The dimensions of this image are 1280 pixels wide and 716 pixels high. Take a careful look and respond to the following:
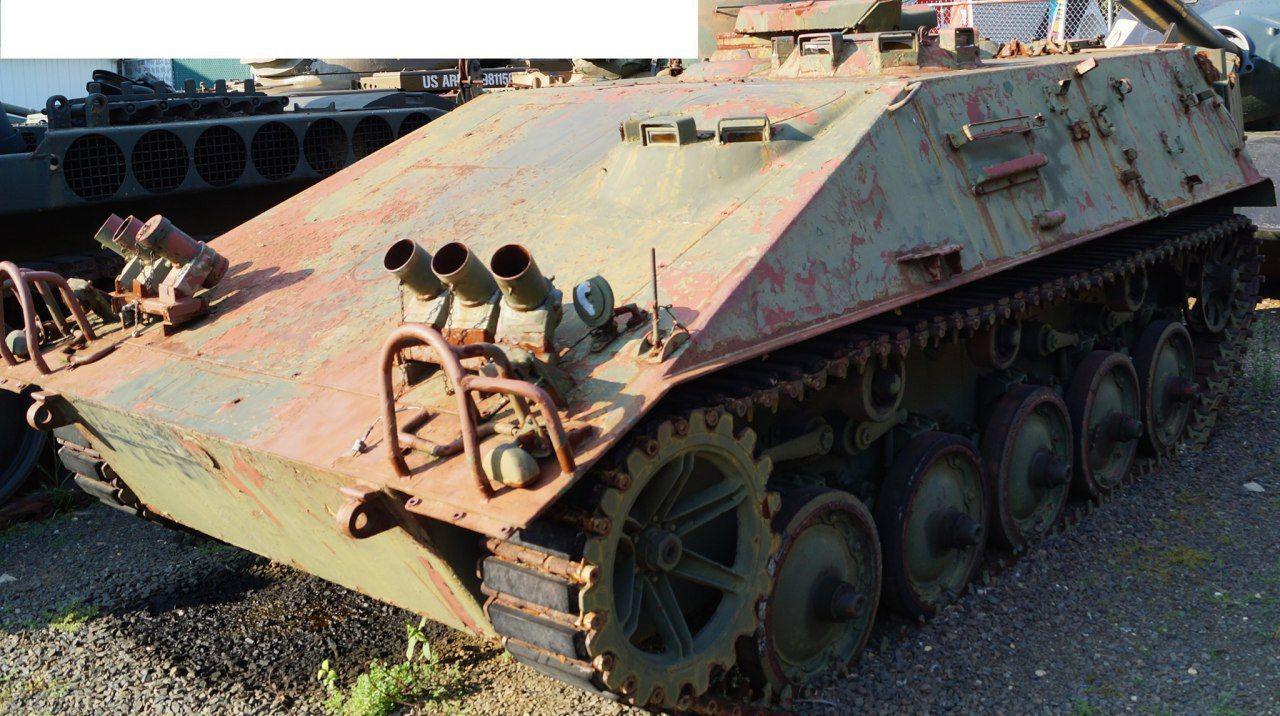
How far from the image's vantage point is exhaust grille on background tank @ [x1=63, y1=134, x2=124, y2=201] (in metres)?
7.52

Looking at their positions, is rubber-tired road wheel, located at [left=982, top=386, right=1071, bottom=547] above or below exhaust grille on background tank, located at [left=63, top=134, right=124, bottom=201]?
below

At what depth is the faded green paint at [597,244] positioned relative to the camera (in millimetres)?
4035

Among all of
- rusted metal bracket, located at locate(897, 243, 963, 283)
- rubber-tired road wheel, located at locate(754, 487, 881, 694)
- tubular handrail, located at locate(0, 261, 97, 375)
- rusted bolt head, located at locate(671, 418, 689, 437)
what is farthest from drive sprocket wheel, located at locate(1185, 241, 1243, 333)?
tubular handrail, located at locate(0, 261, 97, 375)

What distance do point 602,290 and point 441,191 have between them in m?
2.01

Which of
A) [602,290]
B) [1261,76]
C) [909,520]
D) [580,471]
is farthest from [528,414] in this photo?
[1261,76]

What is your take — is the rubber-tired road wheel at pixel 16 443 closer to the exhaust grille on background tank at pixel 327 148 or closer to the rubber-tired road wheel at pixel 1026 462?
the exhaust grille on background tank at pixel 327 148

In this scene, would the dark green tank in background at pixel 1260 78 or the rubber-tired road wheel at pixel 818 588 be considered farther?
the dark green tank in background at pixel 1260 78

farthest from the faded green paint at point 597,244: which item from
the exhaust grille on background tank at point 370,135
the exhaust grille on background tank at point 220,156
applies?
the exhaust grille on background tank at point 370,135

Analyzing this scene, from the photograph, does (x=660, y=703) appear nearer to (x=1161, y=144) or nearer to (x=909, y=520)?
(x=909, y=520)

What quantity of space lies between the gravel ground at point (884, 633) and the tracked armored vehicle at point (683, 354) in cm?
28

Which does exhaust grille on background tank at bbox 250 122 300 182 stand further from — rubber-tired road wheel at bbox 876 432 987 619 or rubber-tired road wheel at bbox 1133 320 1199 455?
rubber-tired road wheel at bbox 1133 320 1199 455

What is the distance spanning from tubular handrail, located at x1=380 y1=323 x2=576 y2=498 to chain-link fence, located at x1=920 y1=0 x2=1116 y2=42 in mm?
11501

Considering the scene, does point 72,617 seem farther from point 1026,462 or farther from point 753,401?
point 1026,462

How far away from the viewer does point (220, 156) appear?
8.43 m
